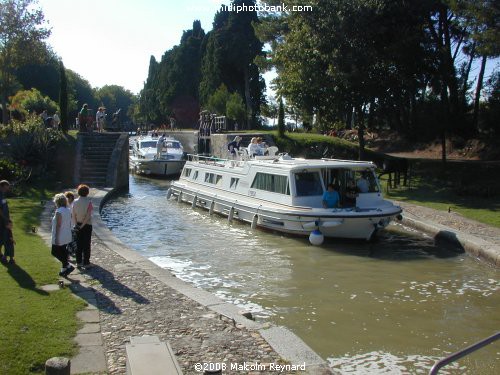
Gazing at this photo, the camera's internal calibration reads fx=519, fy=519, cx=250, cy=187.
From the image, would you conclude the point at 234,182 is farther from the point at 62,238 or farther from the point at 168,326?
the point at 168,326

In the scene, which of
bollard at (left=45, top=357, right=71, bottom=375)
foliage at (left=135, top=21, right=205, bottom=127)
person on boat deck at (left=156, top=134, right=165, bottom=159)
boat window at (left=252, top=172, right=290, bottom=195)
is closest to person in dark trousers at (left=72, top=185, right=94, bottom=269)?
bollard at (left=45, top=357, right=71, bottom=375)

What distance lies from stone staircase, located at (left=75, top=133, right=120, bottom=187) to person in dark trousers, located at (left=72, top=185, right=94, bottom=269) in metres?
15.9

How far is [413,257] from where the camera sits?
13453 mm

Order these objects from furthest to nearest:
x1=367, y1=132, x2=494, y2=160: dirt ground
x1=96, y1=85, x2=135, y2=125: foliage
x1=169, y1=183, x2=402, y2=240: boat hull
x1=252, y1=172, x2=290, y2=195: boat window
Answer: x1=96, y1=85, x2=135, y2=125: foliage
x1=367, y1=132, x2=494, y2=160: dirt ground
x1=252, y1=172, x2=290, y2=195: boat window
x1=169, y1=183, x2=402, y2=240: boat hull

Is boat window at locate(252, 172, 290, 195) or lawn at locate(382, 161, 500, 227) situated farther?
lawn at locate(382, 161, 500, 227)

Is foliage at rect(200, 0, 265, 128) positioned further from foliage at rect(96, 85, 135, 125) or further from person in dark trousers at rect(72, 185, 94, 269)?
foliage at rect(96, 85, 135, 125)

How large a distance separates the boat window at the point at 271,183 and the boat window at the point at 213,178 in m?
3.48

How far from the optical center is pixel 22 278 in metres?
8.70

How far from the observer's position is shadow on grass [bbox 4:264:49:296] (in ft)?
26.8

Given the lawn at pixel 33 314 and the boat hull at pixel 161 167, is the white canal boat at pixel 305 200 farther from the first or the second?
the boat hull at pixel 161 167

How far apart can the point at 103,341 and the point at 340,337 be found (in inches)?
145

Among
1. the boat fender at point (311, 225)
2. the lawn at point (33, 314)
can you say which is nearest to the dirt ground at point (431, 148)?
the boat fender at point (311, 225)

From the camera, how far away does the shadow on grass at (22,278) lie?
322 inches

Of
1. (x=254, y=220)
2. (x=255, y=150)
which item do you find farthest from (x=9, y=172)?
(x=254, y=220)
